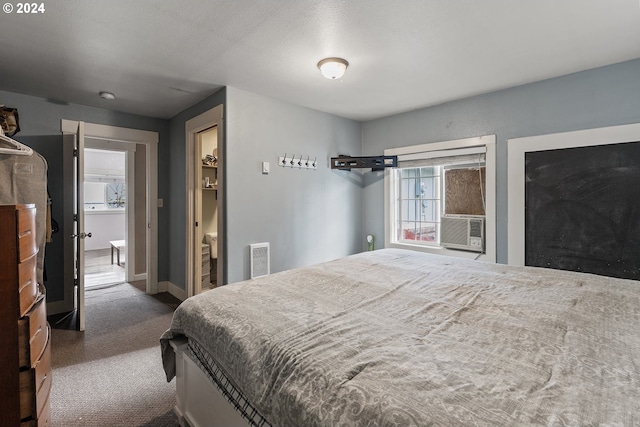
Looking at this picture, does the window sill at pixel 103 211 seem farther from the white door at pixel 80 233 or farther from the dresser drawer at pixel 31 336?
the dresser drawer at pixel 31 336

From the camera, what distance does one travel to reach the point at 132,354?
7.97 ft

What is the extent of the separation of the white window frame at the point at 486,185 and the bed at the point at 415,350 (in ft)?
4.04

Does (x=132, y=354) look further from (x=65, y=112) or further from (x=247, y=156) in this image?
(x=65, y=112)

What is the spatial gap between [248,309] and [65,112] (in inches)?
142

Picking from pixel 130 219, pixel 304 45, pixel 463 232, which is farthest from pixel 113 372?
pixel 463 232

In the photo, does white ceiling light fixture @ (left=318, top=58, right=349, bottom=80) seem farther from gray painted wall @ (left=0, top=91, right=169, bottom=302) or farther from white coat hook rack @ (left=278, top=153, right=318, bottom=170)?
gray painted wall @ (left=0, top=91, right=169, bottom=302)

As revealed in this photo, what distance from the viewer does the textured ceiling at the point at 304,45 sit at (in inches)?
67.4

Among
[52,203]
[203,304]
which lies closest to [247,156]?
[203,304]

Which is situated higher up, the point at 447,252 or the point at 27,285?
the point at 27,285

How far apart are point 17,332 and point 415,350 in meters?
1.51

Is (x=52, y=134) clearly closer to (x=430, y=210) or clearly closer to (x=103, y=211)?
(x=430, y=210)

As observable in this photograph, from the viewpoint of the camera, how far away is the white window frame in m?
3.02

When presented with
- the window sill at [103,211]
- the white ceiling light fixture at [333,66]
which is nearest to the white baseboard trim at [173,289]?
the white ceiling light fixture at [333,66]

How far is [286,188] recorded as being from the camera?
130 inches
